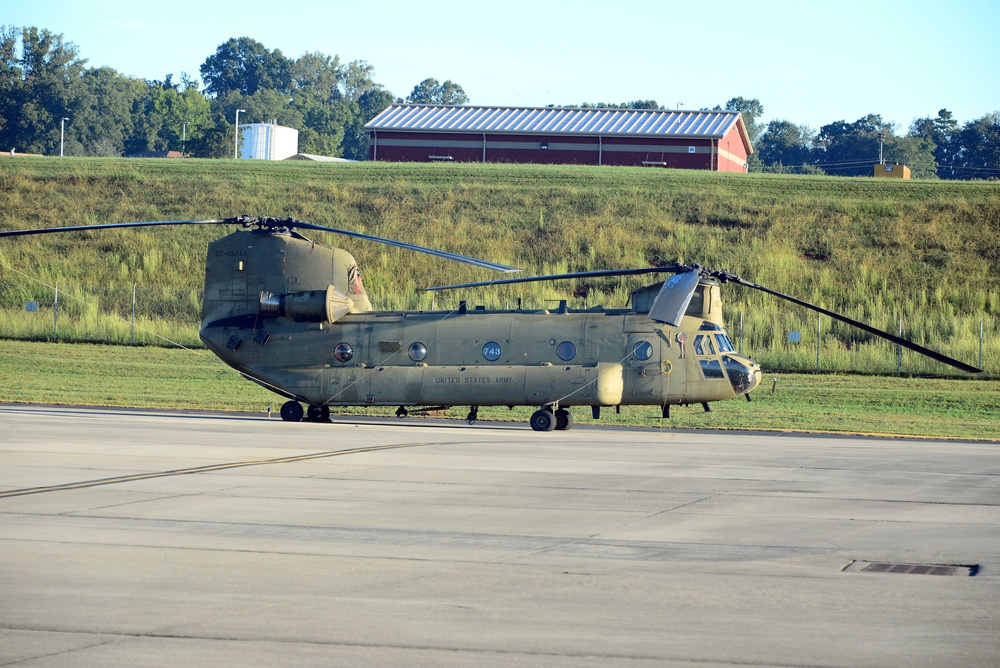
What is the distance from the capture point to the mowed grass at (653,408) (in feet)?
92.7

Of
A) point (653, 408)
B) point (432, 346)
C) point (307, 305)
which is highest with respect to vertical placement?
point (307, 305)

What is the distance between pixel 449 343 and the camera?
24.5 m

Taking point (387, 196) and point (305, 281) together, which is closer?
point (305, 281)

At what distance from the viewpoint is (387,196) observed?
64.5 metres

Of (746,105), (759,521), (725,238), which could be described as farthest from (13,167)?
(746,105)

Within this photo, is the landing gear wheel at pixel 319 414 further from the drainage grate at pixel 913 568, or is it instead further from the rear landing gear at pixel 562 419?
the drainage grate at pixel 913 568

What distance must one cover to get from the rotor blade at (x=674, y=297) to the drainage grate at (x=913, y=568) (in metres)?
12.6

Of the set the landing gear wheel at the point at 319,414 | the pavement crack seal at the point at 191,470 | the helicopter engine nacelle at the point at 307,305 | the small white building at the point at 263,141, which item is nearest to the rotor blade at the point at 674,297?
the pavement crack seal at the point at 191,470

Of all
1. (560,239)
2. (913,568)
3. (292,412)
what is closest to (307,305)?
(292,412)

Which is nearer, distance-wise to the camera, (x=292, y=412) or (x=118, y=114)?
(x=292, y=412)

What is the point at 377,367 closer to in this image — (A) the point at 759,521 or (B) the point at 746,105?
(A) the point at 759,521

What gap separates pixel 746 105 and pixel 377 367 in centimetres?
16948

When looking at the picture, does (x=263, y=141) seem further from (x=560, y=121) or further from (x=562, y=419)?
(x=562, y=419)

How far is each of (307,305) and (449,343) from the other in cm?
337
